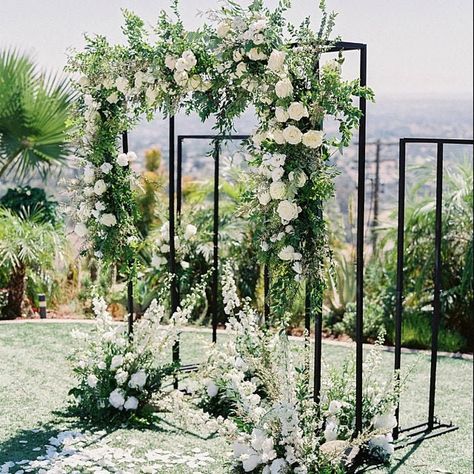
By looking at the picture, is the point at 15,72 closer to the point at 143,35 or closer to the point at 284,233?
the point at 143,35

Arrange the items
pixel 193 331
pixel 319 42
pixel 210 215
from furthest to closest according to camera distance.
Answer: pixel 210 215
pixel 193 331
pixel 319 42

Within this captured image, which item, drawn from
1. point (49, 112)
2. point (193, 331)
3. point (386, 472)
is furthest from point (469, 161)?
point (386, 472)

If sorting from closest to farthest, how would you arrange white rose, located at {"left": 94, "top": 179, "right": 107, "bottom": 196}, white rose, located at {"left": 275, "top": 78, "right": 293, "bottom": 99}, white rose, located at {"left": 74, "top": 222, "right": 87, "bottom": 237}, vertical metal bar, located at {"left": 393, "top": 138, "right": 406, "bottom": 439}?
white rose, located at {"left": 275, "top": 78, "right": 293, "bottom": 99} < vertical metal bar, located at {"left": 393, "top": 138, "right": 406, "bottom": 439} < white rose, located at {"left": 94, "top": 179, "right": 107, "bottom": 196} < white rose, located at {"left": 74, "top": 222, "right": 87, "bottom": 237}

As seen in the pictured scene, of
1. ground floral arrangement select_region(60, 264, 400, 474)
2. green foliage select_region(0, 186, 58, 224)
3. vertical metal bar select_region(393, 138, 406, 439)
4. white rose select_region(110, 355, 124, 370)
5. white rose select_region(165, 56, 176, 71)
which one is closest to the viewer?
ground floral arrangement select_region(60, 264, 400, 474)

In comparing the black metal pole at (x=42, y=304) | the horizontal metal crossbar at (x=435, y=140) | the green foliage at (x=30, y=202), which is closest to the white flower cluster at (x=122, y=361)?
the horizontal metal crossbar at (x=435, y=140)

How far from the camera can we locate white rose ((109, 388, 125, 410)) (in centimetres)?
502

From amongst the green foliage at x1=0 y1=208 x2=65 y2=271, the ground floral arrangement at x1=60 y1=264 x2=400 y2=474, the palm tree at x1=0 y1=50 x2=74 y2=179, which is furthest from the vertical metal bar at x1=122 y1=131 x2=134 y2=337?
the palm tree at x1=0 y1=50 x2=74 y2=179

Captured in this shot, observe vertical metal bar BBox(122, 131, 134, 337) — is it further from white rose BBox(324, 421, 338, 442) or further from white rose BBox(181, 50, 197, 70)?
white rose BBox(324, 421, 338, 442)

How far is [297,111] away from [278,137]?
16 centimetres

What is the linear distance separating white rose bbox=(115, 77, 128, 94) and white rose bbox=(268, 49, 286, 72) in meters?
1.11

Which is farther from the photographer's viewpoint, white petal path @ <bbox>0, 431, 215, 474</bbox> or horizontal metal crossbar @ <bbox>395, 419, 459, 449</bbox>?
horizontal metal crossbar @ <bbox>395, 419, 459, 449</bbox>

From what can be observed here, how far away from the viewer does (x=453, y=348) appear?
7875mm

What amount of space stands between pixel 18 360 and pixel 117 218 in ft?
4.82

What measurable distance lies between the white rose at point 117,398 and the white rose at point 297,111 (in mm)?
1973
